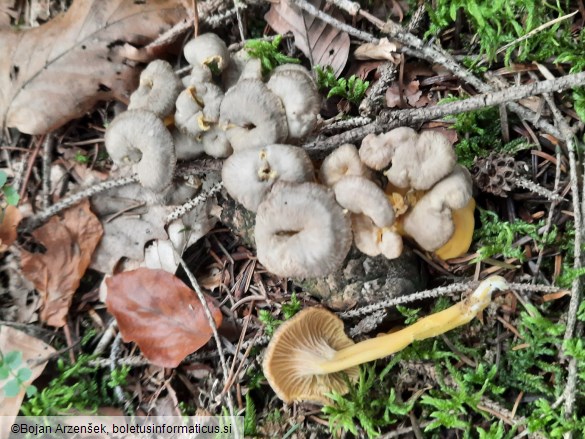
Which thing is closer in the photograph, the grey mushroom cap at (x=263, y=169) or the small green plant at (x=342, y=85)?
the grey mushroom cap at (x=263, y=169)

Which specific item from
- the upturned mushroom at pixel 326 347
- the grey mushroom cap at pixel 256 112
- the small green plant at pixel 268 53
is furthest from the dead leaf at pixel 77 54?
the upturned mushroom at pixel 326 347

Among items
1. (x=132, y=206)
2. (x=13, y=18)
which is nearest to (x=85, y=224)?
(x=132, y=206)

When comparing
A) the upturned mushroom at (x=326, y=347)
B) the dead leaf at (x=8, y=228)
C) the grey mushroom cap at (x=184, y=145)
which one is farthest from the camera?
the dead leaf at (x=8, y=228)

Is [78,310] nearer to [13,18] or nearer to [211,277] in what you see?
[211,277]

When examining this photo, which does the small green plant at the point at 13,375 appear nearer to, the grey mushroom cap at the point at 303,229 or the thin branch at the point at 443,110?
the grey mushroom cap at the point at 303,229

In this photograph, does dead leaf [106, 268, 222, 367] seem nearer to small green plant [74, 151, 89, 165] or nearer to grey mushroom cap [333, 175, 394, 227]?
small green plant [74, 151, 89, 165]

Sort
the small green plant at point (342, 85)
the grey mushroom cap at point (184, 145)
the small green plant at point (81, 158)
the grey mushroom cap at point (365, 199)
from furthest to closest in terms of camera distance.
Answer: the small green plant at point (81, 158) → the small green plant at point (342, 85) → the grey mushroom cap at point (184, 145) → the grey mushroom cap at point (365, 199)

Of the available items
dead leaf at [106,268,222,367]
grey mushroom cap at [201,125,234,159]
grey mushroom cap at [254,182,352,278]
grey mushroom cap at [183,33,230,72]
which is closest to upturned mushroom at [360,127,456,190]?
grey mushroom cap at [254,182,352,278]

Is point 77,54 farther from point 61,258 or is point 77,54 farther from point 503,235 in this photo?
point 503,235
